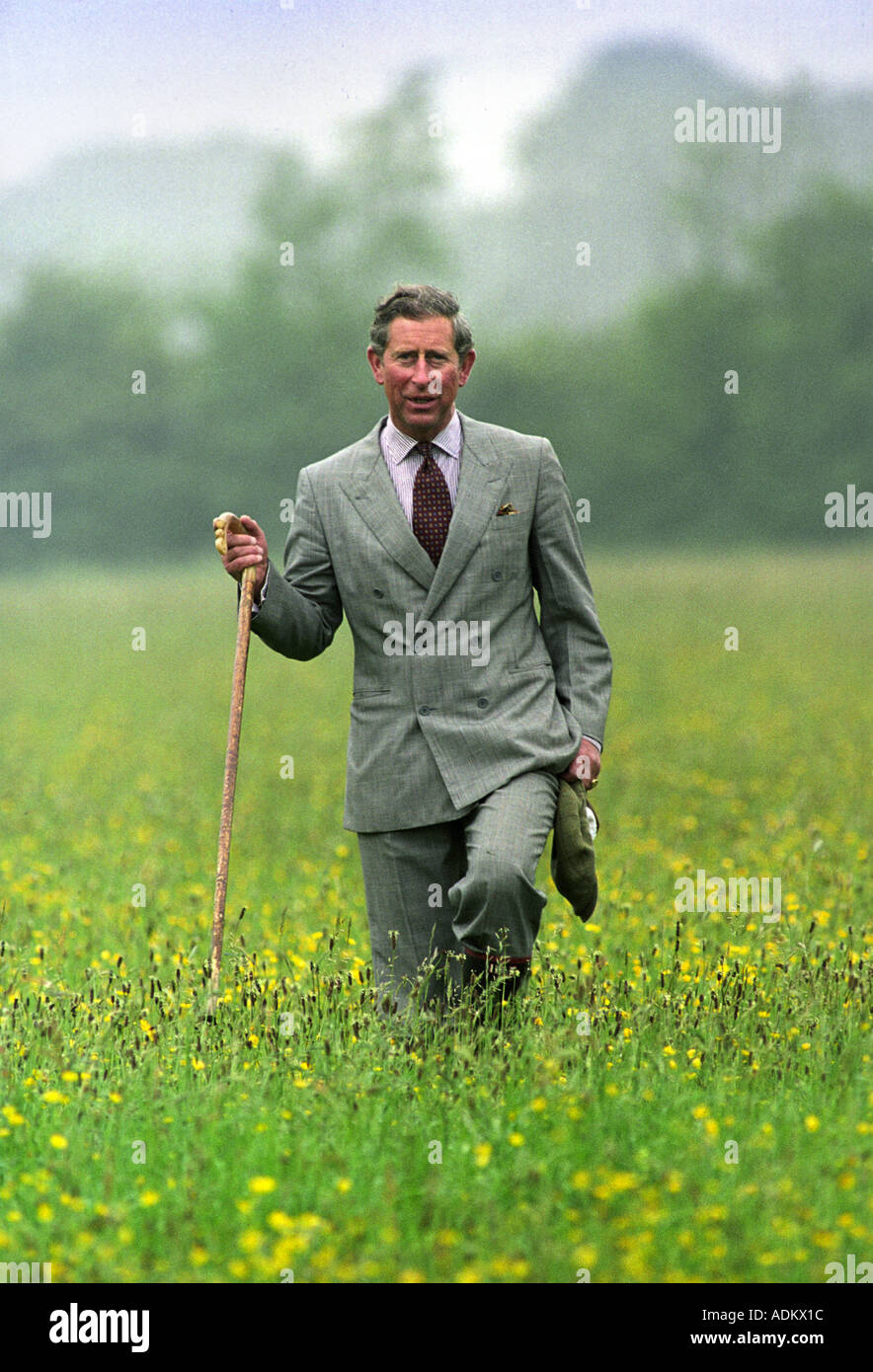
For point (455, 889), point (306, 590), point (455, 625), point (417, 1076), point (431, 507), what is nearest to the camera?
point (417, 1076)

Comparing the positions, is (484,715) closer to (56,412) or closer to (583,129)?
(56,412)

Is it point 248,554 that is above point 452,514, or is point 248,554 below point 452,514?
below

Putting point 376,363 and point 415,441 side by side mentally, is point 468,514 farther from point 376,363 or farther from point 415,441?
point 376,363

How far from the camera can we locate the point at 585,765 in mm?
5809

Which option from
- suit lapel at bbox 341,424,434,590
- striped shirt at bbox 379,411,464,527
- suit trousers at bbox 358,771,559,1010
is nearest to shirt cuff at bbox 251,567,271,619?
suit lapel at bbox 341,424,434,590

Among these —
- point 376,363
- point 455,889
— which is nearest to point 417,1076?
point 455,889

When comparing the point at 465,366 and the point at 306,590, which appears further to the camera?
the point at 306,590

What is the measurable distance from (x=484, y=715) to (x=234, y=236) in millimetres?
73491

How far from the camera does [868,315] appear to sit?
2329 inches

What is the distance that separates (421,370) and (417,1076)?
2.21m

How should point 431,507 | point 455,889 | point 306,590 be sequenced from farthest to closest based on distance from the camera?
1. point 306,590
2. point 431,507
3. point 455,889

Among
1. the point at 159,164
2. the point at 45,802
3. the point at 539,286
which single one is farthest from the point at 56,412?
the point at 159,164

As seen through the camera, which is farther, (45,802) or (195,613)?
(195,613)

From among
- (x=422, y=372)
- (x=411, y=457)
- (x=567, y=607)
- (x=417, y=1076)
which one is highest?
(x=422, y=372)
